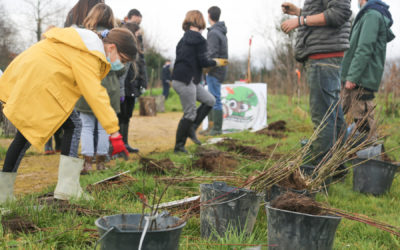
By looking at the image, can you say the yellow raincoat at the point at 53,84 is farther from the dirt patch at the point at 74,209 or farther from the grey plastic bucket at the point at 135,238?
the grey plastic bucket at the point at 135,238

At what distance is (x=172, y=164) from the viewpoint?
3.64 metres

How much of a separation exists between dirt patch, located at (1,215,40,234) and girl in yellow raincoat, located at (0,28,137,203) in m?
0.51

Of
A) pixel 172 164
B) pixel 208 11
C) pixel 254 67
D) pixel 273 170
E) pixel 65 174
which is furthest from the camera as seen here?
pixel 254 67

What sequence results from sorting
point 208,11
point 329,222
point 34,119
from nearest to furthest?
point 329,222 → point 34,119 → point 208,11

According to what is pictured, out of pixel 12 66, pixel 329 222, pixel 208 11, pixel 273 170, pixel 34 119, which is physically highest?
pixel 208 11

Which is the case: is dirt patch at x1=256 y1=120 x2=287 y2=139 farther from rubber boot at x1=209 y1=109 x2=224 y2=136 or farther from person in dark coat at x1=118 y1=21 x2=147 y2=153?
person in dark coat at x1=118 y1=21 x2=147 y2=153

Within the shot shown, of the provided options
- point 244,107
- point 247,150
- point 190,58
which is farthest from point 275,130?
point 190,58

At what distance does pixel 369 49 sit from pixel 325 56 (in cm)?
89

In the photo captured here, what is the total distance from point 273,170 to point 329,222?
462mm

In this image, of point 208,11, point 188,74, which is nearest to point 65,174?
point 188,74

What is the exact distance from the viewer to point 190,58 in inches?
197

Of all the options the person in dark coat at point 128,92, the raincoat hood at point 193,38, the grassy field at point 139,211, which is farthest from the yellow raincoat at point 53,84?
the person in dark coat at point 128,92

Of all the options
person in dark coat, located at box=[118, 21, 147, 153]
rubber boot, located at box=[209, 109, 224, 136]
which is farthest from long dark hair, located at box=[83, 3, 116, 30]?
rubber boot, located at box=[209, 109, 224, 136]

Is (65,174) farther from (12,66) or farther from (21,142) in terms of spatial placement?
(12,66)
